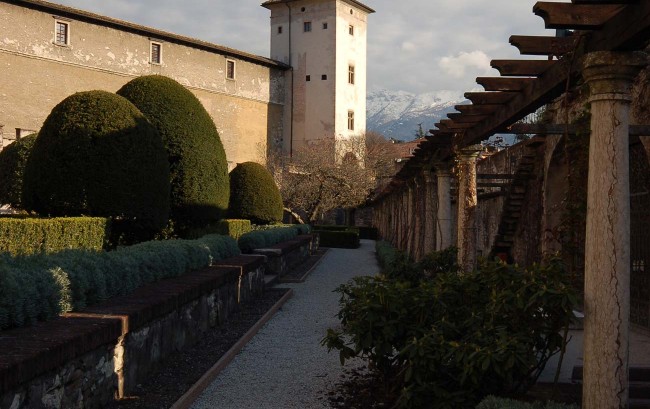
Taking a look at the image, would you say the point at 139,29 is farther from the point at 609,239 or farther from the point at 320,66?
the point at 609,239

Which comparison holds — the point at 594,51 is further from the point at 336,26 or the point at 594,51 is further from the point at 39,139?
the point at 336,26

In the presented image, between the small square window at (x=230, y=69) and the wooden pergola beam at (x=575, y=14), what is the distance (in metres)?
39.6

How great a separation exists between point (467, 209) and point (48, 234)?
606 centimetres

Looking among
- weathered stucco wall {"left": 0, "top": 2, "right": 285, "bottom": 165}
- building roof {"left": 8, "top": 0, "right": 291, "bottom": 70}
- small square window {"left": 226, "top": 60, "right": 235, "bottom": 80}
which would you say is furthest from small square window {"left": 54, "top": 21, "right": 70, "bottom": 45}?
small square window {"left": 226, "top": 60, "right": 235, "bottom": 80}

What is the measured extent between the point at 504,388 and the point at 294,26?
45.0m

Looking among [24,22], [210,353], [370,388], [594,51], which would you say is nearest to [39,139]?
[210,353]

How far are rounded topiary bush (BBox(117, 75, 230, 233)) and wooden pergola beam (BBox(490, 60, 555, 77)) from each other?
10.5m

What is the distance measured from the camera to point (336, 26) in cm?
4509

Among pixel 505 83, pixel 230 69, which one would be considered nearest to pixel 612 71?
pixel 505 83

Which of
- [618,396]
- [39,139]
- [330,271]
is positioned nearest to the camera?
[618,396]

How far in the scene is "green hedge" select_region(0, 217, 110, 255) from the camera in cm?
937

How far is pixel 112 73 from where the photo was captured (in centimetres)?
3519

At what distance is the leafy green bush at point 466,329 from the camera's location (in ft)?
12.8

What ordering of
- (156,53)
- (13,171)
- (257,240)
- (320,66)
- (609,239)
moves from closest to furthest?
A: (609,239) < (257,240) < (13,171) < (156,53) < (320,66)
